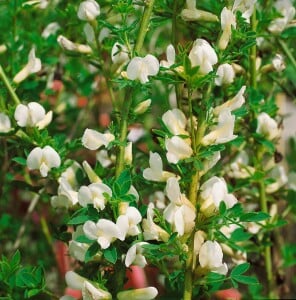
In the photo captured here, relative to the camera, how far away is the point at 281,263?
1.35 m

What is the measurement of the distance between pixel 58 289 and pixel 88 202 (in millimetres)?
681

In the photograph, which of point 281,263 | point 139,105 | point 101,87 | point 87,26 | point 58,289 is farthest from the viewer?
point 101,87

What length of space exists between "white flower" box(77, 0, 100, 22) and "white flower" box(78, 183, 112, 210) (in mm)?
265

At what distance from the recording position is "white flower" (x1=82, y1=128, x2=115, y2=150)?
2.89 feet

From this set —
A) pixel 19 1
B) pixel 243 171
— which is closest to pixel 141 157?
pixel 243 171

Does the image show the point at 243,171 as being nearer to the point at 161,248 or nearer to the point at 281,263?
the point at 281,263

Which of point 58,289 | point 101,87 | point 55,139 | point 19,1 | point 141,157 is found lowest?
point 58,289

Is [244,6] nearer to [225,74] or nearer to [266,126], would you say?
[225,74]

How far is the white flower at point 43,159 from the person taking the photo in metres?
0.95

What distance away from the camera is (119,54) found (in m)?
0.98

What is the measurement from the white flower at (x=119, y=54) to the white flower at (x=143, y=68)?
49mm

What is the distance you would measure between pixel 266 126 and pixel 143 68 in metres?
0.31

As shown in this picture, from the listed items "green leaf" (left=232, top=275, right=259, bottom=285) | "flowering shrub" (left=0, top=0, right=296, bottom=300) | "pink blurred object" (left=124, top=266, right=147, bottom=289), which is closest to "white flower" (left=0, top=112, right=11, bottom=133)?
"flowering shrub" (left=0, top=0, right=296, bottom=300)

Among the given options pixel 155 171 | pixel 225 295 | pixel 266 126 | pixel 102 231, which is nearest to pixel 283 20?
pixel 266 126
